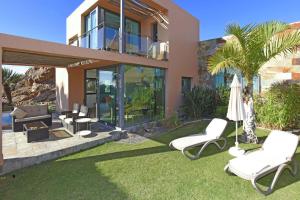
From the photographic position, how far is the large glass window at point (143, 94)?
10.3 m

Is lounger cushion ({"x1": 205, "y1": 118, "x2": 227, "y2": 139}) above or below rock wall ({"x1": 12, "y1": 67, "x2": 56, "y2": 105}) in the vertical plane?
below

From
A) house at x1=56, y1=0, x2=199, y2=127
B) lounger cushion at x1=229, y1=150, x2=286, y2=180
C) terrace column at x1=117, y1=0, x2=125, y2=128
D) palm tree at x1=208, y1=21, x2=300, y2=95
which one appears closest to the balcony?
house at x1=56, y1=0, x2=199, y2=127

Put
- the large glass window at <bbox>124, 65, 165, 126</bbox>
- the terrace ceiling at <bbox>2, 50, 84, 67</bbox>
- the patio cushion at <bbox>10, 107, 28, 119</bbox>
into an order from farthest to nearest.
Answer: the large glass window at <bbox>124, 65, 165, 126</bbox>
the patio cushion at <bbox>10, 107, 28, 119</bbox>
the terrace ceiling at <bbox>2, 50, 84, 67</bbox>

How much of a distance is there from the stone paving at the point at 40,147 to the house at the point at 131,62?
5.35 feet

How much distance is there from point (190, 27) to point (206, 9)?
4750 millimetres

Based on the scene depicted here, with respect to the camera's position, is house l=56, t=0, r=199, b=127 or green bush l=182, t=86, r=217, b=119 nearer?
house l=56, t=0, r=199, b=127

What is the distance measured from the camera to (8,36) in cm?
569

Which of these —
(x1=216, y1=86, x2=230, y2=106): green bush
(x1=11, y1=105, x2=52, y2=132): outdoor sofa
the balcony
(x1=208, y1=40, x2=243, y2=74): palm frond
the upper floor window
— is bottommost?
(x1=11, y1=105, x2=52, y2=132): outdoor sofa

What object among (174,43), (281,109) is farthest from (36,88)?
(281,109)

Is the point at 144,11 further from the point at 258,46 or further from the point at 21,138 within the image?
the point at 21,138

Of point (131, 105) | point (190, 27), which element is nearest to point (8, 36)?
point (131, 105)

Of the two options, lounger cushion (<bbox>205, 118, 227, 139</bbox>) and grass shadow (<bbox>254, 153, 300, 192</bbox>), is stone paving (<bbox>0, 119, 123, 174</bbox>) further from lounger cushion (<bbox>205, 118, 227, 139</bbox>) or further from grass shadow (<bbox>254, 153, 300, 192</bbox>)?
grass shadow (<bbox>254, 153, 300, 192</bbox>)

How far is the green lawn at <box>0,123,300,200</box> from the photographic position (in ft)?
14.9

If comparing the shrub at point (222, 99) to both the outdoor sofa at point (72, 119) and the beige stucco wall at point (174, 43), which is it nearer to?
the beige stucco wall at point (174, 43)
